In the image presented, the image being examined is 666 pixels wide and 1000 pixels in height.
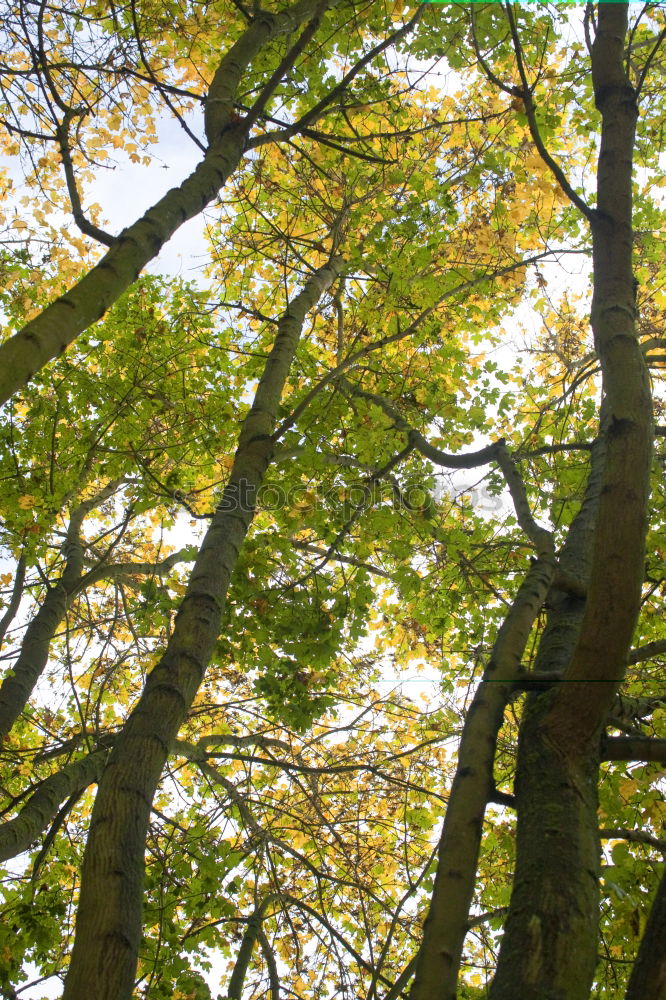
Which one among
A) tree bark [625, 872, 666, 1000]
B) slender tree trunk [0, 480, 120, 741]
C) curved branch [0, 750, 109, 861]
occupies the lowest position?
tree bark [625, 872, 666, 1000]

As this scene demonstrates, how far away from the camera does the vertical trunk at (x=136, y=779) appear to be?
1623mm

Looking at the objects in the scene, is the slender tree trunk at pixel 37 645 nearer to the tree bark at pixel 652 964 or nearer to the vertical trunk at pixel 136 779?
the vertical trunk at pixel 136 779

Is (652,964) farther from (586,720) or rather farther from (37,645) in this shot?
(37,645)

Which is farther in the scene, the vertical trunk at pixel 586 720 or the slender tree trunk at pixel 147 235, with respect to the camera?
→ the slender tree trunk at pixel 147 235

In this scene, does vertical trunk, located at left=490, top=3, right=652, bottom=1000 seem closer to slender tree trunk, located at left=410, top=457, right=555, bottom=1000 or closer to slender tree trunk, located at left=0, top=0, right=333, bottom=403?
slender tree trunk, located at left=410, top=457, right=555, bottom=1000

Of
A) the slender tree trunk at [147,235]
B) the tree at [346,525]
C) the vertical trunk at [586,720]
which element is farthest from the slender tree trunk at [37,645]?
the vertical trunk at [586,720]

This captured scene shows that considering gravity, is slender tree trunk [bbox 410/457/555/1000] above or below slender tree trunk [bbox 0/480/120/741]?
below

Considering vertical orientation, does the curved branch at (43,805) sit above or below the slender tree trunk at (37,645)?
below

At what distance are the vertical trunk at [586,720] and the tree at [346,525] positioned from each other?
10 mm

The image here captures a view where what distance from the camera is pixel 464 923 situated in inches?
74.2

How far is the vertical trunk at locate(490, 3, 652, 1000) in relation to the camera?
169cm

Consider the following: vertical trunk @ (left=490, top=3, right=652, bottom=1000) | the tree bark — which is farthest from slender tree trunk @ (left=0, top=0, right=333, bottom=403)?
the tree bark

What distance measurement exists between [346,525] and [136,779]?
83.5 inches

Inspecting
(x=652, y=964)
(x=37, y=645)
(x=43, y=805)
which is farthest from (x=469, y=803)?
(x=37, y=645)
